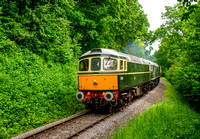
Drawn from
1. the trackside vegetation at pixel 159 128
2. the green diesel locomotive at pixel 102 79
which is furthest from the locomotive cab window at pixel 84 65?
the trackside vegetation at pixel 159 128

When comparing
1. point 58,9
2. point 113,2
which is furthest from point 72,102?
point 113,2

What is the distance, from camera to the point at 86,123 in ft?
23.6

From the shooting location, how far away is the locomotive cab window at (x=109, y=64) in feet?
27.7

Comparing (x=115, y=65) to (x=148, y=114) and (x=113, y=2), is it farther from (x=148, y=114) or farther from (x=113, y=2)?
(x=113, y=2)

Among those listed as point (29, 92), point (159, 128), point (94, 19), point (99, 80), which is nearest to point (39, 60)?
point (29, 92)

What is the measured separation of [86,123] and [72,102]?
294cm

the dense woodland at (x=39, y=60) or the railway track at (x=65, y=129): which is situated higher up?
the dense woodland at (x=39, y=60)

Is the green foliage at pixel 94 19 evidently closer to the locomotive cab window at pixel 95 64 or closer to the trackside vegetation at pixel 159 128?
the locomotive cab window at pixel 95 64

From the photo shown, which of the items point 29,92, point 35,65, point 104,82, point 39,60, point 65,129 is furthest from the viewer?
point 39,60

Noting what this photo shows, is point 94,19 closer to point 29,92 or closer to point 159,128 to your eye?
point 29,92

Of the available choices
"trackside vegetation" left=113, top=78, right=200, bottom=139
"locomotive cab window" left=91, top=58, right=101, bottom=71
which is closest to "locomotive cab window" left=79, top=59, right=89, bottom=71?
"locomotive cab window" left=91, top=58, right=101, bottom=71

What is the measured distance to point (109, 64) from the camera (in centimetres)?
850

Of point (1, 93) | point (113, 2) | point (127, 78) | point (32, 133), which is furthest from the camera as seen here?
point (113, 2)

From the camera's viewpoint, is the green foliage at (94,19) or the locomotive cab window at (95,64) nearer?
the locomotive cab window at (95,64)
